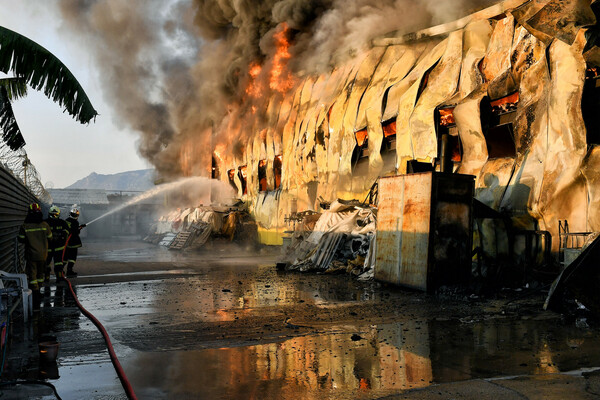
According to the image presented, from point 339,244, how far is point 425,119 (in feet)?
13.8

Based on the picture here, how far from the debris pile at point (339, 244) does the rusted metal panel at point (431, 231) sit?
2.04m

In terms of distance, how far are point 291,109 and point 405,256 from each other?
15841 mm

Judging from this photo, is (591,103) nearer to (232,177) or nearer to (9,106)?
(9,106)

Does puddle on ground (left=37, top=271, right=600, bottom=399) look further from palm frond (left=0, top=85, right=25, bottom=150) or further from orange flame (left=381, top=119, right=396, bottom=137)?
orange flame (left=381, top=119, right=396, bottom=137)

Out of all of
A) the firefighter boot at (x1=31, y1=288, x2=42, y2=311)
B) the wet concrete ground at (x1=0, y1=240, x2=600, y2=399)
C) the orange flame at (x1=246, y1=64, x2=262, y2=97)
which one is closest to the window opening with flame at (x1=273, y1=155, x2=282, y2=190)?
the orange flame at (x1=246, y1=64, x2=262, y2=97)

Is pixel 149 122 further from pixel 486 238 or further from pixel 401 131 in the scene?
pixel 486 238

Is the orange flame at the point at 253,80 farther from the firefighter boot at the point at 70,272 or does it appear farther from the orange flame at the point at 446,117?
the firefighter boot at the point at 70,272

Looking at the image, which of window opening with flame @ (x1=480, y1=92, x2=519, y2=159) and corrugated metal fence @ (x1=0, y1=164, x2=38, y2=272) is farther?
window opening with flame @ (x1=480, y1=92, x2=519, y2=159)

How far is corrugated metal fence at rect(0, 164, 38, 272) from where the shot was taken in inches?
309

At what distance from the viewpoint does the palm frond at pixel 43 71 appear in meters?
6.48

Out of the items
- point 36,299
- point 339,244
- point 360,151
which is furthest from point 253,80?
point 36,299

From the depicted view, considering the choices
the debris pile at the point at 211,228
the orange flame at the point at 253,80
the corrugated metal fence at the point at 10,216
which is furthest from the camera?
the orange flame at the point at 253,80

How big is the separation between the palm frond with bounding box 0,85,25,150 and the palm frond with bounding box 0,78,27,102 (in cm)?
6

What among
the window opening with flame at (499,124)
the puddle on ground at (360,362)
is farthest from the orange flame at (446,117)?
the puddle on ground at (360,362)
